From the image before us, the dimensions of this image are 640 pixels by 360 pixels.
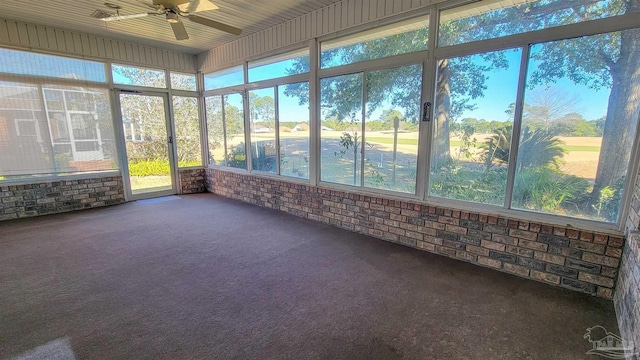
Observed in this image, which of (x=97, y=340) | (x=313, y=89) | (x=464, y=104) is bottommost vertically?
(x=97, y=340)

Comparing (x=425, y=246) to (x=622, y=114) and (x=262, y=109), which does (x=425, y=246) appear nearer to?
(x=622, y=114)

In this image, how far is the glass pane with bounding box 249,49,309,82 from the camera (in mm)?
4406

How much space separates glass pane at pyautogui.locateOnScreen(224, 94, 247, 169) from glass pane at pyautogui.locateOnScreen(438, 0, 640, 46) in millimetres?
4047

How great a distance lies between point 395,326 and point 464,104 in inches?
92.8

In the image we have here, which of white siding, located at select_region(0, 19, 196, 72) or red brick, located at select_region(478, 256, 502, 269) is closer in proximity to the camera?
red brick, located at select_region(478, 256, 502, 269)

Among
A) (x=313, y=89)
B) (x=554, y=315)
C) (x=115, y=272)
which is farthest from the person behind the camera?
(x=313, y=89)

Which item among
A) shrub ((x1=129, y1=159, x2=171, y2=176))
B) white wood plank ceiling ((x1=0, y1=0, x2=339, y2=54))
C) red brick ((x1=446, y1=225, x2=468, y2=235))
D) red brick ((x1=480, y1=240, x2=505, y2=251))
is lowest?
red brick ((x1=480, y1=240, x2=505, y2=251))

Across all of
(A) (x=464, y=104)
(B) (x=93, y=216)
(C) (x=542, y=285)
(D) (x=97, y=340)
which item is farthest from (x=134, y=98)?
(C) (x=542, y=285)

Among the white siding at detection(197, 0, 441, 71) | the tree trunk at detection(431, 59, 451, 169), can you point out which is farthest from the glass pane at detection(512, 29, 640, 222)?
the white siding at detection(197, 0, 441, 71)

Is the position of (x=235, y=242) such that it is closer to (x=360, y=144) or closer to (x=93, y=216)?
(x=360, y=144)

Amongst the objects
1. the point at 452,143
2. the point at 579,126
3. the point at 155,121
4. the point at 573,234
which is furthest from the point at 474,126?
the point at 155,121

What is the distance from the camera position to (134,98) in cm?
571

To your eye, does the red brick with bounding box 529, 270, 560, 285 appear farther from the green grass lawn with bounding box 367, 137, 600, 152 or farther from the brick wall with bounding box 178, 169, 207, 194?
the brick wall with bounding box 178, 169, 207, 194

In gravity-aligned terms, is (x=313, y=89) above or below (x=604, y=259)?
above
